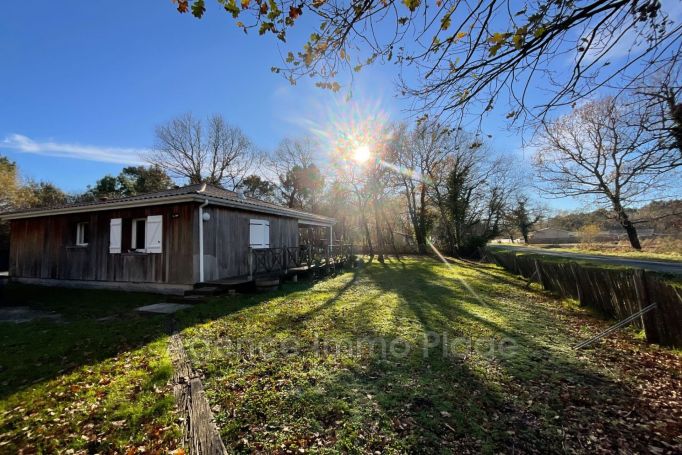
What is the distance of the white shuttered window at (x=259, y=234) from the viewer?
414 inches

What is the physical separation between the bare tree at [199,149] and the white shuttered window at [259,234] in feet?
61.1

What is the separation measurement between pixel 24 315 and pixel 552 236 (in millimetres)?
79042

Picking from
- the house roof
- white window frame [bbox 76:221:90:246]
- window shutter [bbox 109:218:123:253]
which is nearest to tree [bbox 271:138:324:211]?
the house roof

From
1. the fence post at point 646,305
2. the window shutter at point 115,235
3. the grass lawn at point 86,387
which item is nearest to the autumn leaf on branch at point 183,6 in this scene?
the grass lawn at point 86,387

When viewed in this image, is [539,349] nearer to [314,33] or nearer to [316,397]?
[316,397]

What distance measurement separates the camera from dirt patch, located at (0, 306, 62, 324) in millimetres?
5898

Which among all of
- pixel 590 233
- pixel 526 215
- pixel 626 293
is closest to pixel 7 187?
pixel 626 293

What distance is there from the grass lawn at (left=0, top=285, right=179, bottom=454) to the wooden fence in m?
6.57

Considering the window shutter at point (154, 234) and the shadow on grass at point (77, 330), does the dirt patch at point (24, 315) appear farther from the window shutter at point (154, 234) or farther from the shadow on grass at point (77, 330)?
the window shutter at point (154, 234)

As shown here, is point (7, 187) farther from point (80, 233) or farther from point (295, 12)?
point (295, 12)

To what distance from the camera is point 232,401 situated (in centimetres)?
277

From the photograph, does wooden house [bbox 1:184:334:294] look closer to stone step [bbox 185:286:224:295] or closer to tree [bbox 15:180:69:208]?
stone step [bbox 185:286:224:295]

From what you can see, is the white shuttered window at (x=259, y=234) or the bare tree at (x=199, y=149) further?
the bare tree at (x=199, y=149)

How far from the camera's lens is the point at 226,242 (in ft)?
30.6
